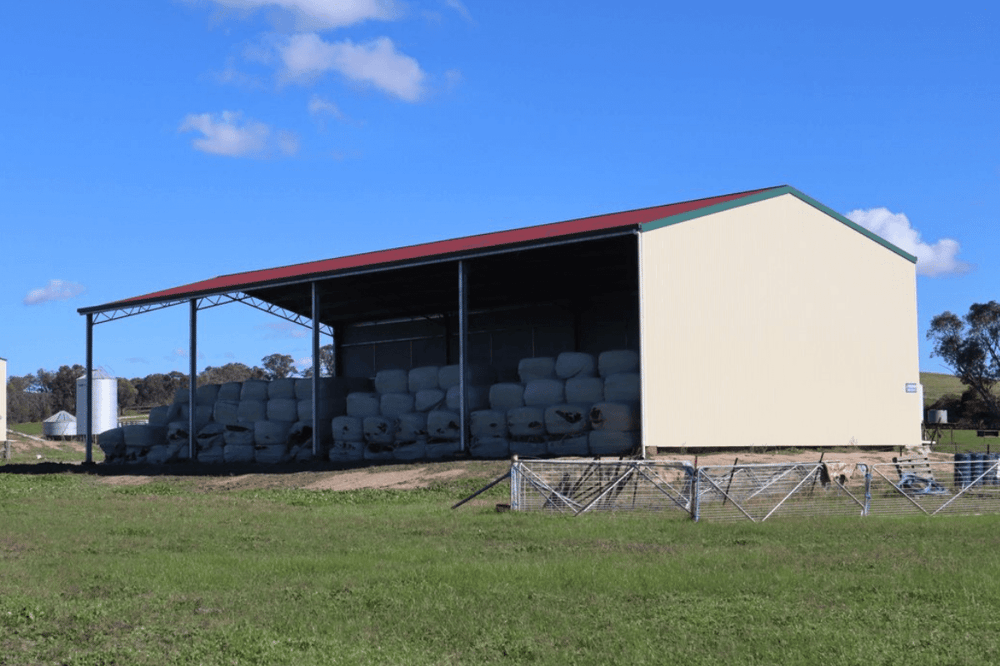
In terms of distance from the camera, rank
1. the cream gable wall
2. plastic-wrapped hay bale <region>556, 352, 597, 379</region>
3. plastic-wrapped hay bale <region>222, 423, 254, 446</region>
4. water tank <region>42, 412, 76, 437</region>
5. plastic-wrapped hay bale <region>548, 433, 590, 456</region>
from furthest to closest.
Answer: water tank <region>42, 412, 76, 437</region>
plastic-wrapped hay bale <region>222, 423, 254, 446</region>
plastic-wrapped hay bale <region>556, 352, 597, 379</region>
plastic-wrapped hay bale <region>548, 433, 590, 456</region>
the cream gable wall

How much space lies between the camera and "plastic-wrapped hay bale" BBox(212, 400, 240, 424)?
4128 centimetres

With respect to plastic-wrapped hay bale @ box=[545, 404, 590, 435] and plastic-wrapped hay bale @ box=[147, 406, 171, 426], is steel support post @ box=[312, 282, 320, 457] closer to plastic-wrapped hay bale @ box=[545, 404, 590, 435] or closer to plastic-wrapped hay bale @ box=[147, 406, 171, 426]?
plastic-wrapped hay bale @ box=[545, 404, 590, 435]

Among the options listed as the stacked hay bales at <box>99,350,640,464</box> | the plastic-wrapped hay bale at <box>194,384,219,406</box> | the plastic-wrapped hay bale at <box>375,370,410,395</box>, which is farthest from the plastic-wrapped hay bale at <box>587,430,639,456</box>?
the plastic-wrapped hay bale at <box>194,384,219,406</box>

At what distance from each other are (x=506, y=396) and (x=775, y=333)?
8.63m

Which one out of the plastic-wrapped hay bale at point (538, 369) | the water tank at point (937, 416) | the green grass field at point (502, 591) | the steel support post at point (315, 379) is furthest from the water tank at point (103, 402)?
the green grass field at point (502, 591)

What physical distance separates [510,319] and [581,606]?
37.0 metres

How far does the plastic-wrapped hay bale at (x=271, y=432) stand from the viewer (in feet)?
129

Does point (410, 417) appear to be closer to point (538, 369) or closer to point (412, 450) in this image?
point (412, 450)

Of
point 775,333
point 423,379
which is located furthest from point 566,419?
point 775,333

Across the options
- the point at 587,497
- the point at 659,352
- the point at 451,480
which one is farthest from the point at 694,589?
the point at 659,352

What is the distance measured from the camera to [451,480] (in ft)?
A: 94.5

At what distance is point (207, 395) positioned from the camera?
4319cm

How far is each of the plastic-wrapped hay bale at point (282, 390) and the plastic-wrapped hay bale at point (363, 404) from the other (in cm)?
305

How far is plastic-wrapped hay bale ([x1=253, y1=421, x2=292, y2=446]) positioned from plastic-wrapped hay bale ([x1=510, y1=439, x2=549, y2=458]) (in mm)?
10068
